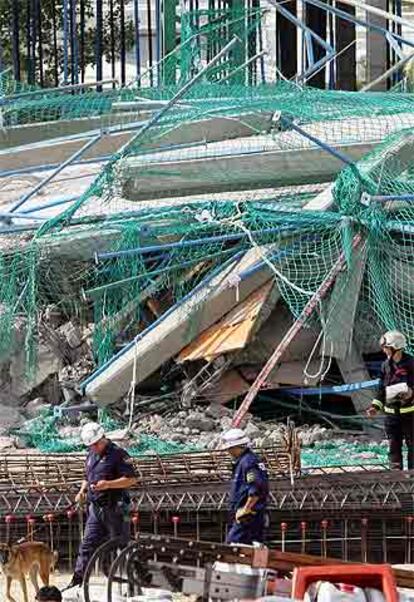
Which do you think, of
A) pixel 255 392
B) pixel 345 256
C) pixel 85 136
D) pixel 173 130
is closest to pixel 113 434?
pixel 255 392

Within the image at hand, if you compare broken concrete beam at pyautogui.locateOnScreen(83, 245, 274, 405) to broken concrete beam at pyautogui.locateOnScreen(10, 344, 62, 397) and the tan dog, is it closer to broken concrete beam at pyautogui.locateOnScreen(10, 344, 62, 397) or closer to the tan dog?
broken concrete beam at pyautogui.locateOnScreen(10, 344, 62, 397)

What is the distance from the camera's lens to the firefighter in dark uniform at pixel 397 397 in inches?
593

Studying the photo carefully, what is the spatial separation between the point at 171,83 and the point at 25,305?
9.42m

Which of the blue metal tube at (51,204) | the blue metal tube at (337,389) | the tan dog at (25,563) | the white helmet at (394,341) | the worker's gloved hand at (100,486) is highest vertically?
the blue metal tube at (51,204)

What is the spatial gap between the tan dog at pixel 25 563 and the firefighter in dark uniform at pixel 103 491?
0.20 meters

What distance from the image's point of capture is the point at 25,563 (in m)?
12.7

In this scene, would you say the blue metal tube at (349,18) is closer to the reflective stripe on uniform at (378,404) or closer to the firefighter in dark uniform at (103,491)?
the reflective stripe on uniform at (378,404)

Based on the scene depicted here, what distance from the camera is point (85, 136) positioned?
23.4 metres

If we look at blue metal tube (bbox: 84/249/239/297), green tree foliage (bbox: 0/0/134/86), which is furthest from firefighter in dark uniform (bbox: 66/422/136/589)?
green tree foliage (bbox: 0/0/134/86)

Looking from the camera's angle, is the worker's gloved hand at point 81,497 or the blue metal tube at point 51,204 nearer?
the worker's gloved hand at point 81,497

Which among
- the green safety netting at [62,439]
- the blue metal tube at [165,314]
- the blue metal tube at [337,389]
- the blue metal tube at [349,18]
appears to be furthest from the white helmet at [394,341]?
the blue metal tube at [349,18]

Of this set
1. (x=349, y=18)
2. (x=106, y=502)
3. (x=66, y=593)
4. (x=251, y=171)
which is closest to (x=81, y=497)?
(x=106, y=502)

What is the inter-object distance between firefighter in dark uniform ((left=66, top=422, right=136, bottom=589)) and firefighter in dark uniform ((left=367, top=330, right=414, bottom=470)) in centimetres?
292

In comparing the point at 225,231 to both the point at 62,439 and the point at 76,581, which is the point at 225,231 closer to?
the point at 62,439
